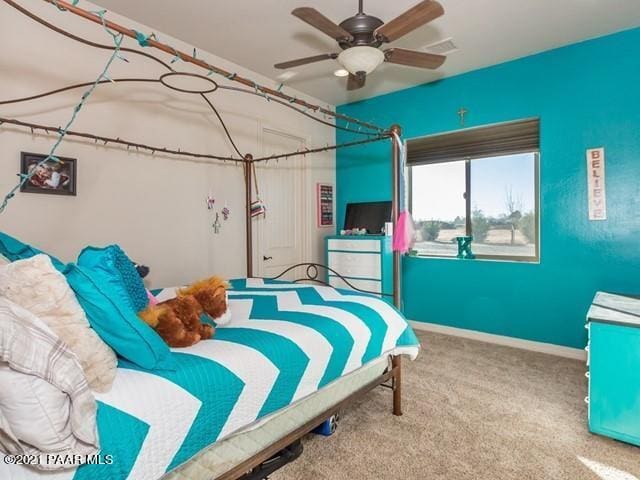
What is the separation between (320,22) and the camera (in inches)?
76.7

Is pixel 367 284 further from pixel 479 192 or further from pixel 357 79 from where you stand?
pixel 357 79

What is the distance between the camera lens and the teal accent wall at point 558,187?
2.99 m

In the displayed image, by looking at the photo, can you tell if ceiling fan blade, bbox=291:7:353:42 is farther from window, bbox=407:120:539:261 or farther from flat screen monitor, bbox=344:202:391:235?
flat screen monitor, bbox=344:202:391:235

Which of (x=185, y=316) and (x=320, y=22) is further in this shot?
(x=320, y=22)

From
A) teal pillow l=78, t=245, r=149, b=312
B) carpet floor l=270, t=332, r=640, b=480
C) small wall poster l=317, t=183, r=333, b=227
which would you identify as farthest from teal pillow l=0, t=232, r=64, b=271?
small wall poster l=317, t=183, r=333, b=227

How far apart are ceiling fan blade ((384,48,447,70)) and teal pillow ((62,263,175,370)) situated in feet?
6.47

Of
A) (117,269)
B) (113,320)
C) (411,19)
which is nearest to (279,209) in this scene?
(411,19)

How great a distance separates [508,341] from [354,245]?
181cm

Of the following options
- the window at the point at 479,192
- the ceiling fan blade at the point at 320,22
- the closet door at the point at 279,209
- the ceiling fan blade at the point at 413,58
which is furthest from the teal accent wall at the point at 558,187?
the ceiling fan blade at the point at 320,22

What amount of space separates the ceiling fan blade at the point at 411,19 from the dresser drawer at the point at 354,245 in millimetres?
2264

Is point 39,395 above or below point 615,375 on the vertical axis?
above

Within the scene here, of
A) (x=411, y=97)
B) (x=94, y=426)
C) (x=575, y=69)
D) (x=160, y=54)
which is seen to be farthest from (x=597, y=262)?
(x=160, y=54)

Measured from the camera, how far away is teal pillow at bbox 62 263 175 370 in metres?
1.11

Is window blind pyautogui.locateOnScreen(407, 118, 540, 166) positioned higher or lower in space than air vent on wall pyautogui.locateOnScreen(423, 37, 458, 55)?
lower
